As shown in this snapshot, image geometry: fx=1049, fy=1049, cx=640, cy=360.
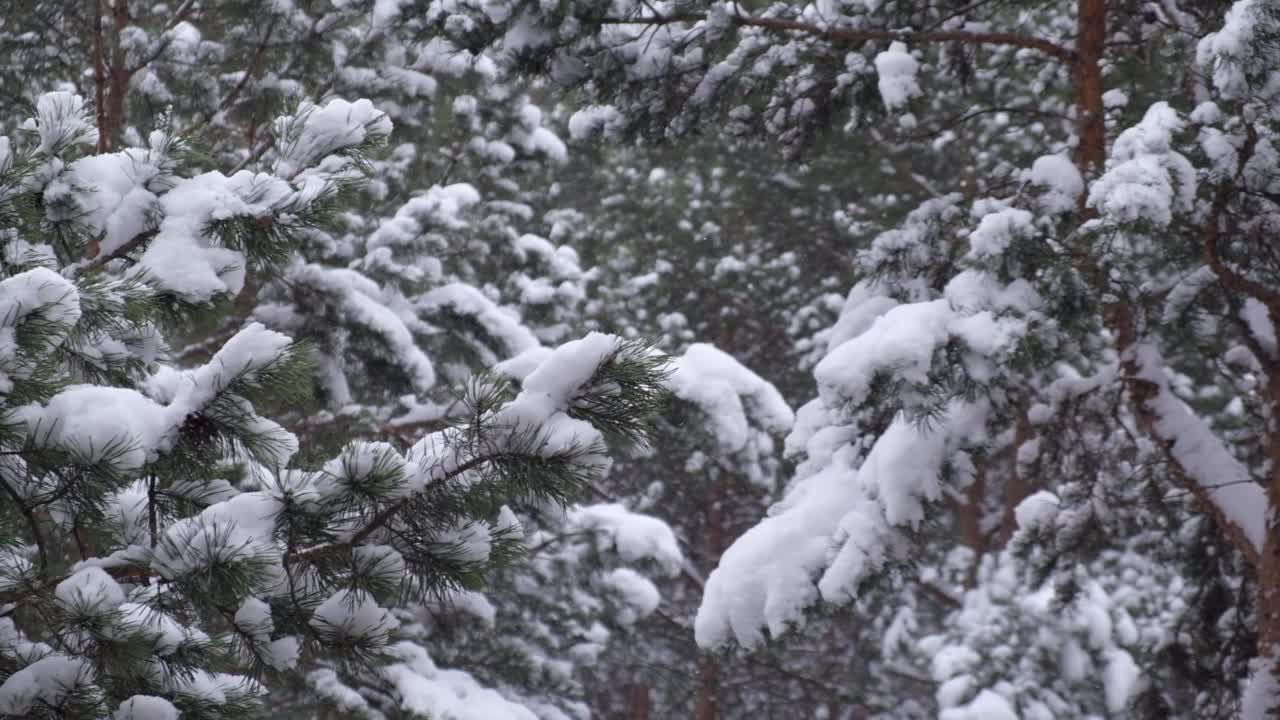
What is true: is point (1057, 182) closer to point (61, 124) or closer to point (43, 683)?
point (61, 124)

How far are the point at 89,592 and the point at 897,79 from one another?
4.14 m

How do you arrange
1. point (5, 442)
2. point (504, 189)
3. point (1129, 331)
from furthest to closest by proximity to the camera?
point (504, 189) → point (1129, 331) → point (5, 442)

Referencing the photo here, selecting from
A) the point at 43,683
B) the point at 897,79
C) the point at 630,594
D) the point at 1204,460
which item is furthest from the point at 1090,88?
the point at 630,594

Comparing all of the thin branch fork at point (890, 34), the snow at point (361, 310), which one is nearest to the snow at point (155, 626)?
the snow at point (361, 310)

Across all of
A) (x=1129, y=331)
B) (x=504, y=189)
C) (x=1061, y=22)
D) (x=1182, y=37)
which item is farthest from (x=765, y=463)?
(x=1061, y=22)

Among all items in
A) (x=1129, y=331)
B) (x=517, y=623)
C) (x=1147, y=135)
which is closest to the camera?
(x=1147, y=135)

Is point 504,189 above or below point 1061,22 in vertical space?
below

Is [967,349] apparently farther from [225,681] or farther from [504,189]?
[504,189]

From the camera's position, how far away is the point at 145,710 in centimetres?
227

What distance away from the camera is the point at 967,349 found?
4035 mm

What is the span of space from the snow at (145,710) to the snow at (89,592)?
0.25 metres

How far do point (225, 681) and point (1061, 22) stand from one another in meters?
9.83

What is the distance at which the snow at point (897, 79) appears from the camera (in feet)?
16.4

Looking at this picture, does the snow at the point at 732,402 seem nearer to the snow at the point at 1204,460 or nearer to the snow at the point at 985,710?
the snow at the point at 1204,460
